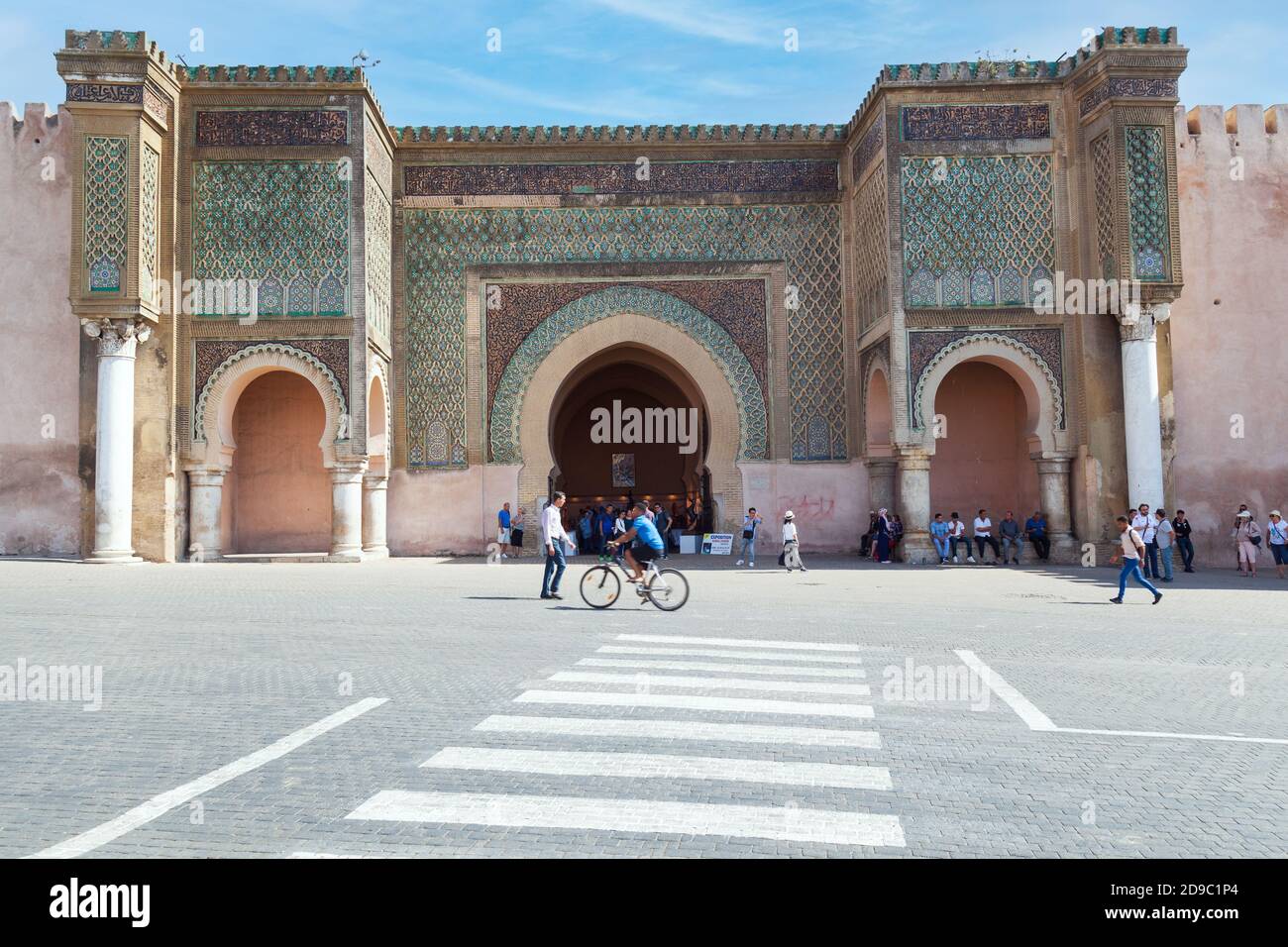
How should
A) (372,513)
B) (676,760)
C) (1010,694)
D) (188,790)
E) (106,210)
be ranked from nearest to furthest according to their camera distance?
(188,790), (676,760), (1010,694), (106,210), (372,513)

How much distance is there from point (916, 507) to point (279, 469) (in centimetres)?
1093

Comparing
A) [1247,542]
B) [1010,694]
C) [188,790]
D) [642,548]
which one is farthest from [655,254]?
[188,790]

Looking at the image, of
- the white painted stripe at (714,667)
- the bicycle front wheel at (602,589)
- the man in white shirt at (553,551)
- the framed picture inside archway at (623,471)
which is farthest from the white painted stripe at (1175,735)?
the framed picture inside archway at (623,471)

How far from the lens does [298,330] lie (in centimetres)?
1652

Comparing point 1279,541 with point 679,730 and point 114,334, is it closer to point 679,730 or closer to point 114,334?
point 679,730

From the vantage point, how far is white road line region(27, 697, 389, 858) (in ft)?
10.7

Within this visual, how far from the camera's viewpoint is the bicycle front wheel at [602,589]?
10195mm

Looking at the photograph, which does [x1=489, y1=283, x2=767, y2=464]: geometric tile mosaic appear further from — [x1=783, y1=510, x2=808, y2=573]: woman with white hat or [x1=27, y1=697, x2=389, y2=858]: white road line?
[x1=27, y1=697, x2=389, y2=858]: white road line

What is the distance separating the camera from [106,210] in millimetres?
15305

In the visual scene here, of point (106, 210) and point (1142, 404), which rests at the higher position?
point (106, 210)

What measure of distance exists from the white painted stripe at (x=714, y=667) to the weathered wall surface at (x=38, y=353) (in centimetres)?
1273

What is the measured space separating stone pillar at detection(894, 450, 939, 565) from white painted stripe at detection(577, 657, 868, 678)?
10282mm

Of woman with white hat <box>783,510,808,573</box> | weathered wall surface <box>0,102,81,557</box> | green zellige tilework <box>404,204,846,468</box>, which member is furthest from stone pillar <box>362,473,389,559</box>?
woman with white hat <box>783,510,808,573</box>

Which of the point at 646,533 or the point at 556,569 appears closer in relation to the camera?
the point at 646,533
